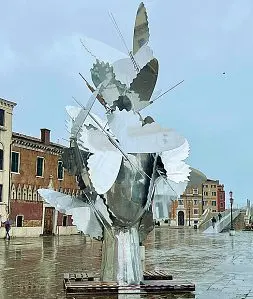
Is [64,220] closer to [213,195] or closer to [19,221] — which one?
[19,221]

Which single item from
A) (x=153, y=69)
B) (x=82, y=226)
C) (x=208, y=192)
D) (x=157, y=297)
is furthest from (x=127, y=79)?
(x=208, y=192)

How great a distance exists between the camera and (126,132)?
34.7 feet

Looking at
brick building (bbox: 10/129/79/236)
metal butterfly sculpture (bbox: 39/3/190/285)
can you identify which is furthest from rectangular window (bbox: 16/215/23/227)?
metal butterfly sculpture (bbox: 39/3/190/285)

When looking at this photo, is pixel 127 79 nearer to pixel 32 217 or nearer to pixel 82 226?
pixel 82 226

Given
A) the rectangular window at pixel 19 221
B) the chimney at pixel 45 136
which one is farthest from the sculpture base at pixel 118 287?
the chimney at pixel 45 136

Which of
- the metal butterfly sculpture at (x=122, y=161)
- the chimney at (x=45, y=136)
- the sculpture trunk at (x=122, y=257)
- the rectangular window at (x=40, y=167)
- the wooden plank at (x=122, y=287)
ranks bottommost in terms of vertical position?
the wooden plank at (x=122, y=287)

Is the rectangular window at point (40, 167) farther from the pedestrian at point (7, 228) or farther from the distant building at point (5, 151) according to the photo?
the pedestrian at point (7, 228)

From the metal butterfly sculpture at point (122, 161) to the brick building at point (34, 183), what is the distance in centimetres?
2983

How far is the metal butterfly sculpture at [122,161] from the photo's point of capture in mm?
10398

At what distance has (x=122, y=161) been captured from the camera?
10.8 metres

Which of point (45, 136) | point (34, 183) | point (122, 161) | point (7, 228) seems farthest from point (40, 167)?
point (122, 161)

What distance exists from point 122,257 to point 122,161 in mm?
1958

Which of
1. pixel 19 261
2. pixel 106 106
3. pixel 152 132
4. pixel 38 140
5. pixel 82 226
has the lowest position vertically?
pixel 19 261

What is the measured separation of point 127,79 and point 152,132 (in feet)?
5.82
